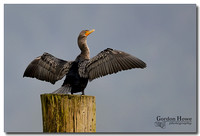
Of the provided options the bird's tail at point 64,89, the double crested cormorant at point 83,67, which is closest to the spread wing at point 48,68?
the double crested cormorant at point 83,67

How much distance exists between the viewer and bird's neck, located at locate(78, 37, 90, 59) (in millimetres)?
6348

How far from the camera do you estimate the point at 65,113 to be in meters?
3.82

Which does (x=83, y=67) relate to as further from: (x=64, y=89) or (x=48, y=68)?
(x=48, y=68)

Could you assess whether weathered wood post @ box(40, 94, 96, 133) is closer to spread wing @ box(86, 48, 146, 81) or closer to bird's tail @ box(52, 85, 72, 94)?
bird's tail @ box(52, 85, 72, 94)

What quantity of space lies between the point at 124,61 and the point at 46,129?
8.01ft

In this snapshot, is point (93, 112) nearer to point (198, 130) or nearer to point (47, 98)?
point (47, 98)

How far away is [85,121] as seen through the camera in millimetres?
3916

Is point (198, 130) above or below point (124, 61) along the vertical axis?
below

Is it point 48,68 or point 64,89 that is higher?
point 48,68

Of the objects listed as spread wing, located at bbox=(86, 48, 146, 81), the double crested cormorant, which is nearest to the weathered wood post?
the double crested cormorant

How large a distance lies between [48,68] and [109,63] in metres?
1.31

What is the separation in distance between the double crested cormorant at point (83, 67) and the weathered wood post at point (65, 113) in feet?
4.77

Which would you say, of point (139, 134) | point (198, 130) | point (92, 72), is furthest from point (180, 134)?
point (92, 72)

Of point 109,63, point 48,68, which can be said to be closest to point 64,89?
point 48,68
